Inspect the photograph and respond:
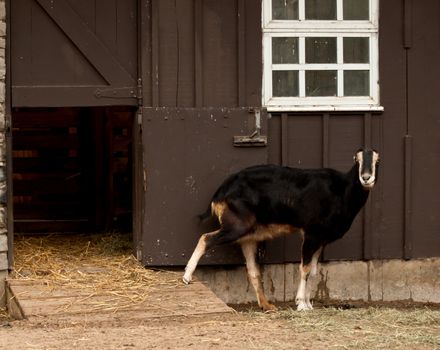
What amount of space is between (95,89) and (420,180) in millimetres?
3441

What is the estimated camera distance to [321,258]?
10391 mm

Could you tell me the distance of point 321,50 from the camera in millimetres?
10297

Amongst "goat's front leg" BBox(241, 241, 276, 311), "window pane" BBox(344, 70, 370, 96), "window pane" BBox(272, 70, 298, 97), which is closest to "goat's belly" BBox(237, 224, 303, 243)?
"goat's front leg" BBox(241, 241, 276, 311)

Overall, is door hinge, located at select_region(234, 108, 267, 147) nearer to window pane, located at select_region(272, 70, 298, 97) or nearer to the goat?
the goat

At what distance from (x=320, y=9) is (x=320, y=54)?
1.49ft

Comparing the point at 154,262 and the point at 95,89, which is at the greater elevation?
the point at 95,89

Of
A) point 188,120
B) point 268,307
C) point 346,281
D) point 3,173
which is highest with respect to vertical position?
point 188,120

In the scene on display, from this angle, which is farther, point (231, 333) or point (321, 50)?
point (321, 50)

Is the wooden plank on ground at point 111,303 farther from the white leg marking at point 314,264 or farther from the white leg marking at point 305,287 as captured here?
the white leg marking at point 314,264

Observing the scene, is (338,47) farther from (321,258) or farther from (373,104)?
(321,258)

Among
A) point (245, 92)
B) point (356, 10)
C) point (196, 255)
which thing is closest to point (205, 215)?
point (196, 255)

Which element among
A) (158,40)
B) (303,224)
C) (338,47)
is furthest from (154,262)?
(338,47)

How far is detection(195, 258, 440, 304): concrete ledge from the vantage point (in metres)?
10.3

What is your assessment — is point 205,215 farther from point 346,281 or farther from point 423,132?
point 423,132
